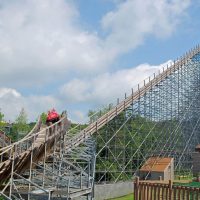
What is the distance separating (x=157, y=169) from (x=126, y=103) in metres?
4.74

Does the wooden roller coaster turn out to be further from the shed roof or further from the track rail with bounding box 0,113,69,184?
the shed roof

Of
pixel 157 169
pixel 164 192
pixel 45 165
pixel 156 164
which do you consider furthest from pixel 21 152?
pixel 156 164

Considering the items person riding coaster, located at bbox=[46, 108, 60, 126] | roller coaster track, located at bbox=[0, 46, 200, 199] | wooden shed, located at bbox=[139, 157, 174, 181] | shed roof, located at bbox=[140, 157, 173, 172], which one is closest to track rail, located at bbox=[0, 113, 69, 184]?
roller coaster track, located at bbox=[0, 46, 200, 199]

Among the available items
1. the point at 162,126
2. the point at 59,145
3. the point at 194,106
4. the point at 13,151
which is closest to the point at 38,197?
the point at 13,151

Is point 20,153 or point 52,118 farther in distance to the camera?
point 52,118

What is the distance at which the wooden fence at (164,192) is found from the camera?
1162cm

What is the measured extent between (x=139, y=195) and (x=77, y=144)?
779cm

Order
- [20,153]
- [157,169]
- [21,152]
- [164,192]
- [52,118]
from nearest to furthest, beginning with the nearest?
1. [20,153]
2. [21,152]
3. [164,192]
4. [52,118]
5. [157,169]

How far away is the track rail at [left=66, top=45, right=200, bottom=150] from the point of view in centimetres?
2180

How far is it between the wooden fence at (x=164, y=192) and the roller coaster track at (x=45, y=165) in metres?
1.75

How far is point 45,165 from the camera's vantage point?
49.0 ft

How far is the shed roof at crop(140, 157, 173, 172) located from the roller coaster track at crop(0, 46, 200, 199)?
4.45 metres

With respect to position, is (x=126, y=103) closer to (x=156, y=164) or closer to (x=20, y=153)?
(x=156, y=164)

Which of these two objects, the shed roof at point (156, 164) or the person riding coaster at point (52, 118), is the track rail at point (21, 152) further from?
the shed roof at point (156, 164)
